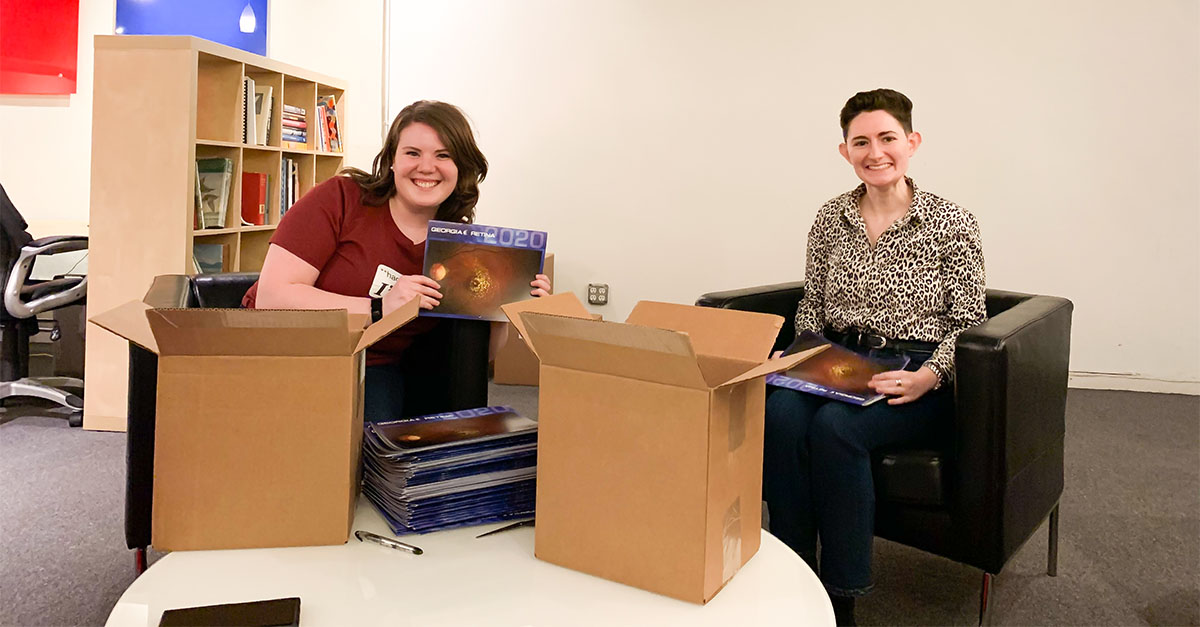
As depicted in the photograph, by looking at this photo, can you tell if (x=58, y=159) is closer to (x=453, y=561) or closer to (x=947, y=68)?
(x=947, y=68)

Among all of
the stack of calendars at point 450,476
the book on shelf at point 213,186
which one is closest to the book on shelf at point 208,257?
the book on shelf at point 213,186

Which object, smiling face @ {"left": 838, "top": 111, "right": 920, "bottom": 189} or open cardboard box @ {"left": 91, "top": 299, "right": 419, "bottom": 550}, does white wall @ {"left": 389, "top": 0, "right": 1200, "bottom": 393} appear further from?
open cardboard box @ {"left": 91, "top": 299, "right": 419, "bottom": 550}

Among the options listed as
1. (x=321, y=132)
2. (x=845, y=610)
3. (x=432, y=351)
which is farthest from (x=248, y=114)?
(x=845, y=610)

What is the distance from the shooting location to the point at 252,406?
3.66 feet

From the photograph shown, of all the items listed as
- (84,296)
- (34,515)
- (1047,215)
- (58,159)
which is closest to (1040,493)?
(34,515)

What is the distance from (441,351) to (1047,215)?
3752mm

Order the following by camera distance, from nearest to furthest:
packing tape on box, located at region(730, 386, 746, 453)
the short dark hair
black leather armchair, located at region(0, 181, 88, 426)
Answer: packing tape on box, located at region(730, 386, 746, 453), the short dark hair, black leather armchair, located at region(0, 181, 88, 426)

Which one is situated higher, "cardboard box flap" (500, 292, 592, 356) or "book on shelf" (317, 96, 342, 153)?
"book on shelf" (317, 96, 342, 153)

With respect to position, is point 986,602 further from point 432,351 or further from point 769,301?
point 432,351

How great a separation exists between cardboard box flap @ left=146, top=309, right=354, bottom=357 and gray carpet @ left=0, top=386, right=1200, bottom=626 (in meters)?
1.24

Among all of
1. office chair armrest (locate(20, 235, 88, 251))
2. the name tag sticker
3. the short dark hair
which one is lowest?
the name tag sticker

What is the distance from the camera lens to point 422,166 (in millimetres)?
1962

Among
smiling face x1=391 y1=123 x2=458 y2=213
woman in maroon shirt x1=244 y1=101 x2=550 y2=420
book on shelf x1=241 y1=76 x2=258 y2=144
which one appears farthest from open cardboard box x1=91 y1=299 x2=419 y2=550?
book on shelf x1=241 y1=76 x2=258 y2=144

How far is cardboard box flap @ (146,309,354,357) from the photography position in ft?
3.53
